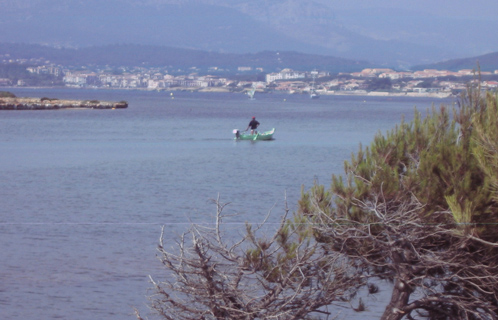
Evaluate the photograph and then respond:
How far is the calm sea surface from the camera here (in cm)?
1288

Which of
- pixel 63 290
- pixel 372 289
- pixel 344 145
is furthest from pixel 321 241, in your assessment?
pixel 344 145

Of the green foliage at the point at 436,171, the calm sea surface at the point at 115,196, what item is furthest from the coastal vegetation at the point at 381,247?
the calm sea surface at the point at 115,196

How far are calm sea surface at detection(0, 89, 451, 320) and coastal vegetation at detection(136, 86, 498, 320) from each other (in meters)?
0.80

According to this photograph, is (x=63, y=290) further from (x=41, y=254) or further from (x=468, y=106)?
(x=468, y=106)

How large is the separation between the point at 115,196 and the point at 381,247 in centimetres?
1703

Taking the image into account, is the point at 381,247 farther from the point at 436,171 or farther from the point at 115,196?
the point at 115,196

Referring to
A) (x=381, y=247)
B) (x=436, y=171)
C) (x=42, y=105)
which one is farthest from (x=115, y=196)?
(x=42, y=105)

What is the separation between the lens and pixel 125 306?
12.0 metres

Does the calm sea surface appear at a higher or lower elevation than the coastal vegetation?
lower

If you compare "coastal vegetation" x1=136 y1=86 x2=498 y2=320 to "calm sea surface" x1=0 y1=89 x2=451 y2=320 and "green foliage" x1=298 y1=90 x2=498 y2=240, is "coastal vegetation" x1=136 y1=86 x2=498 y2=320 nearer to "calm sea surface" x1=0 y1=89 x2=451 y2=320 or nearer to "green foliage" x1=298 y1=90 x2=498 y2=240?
"green foliage" x1=298 y1=90 x2=498 y2=240

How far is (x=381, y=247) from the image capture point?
7.82 meters

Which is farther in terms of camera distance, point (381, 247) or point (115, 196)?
point (115, 196)

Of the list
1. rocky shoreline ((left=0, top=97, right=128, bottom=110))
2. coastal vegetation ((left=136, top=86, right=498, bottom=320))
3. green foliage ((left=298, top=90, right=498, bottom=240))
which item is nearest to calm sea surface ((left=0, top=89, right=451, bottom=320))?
green foliage ((left=298, top=90, right=498, bottom=240))

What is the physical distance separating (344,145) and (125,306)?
35.2m
